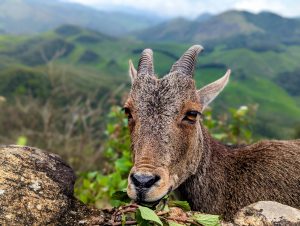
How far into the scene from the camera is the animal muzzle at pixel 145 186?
5.21 metres

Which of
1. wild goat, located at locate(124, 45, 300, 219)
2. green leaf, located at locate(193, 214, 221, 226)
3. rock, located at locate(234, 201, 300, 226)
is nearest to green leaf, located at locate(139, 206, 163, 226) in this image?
green leaf, located at locate(193, 214, 221, 226)

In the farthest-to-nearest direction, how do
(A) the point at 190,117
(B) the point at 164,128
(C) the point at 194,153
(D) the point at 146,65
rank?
(D) the point at 146,65
(C) the point at 194,153
(A) the point at 190,117
(B) the point at 164,128

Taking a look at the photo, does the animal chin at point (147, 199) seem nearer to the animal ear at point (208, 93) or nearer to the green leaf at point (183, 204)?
the green leaf at point (183, 204)

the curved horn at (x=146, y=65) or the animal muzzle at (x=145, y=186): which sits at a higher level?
the curved horn at (x=146, y=65)

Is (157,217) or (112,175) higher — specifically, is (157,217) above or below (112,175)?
above

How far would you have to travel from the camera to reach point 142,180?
17.3 feet

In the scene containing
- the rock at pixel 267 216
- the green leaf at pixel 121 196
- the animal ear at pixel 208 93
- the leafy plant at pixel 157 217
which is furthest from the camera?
the animal ear at pixel 208 93

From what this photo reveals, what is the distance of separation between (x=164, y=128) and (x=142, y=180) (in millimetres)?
1312

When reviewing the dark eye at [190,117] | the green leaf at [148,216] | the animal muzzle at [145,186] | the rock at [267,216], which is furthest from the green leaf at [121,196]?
the dark eye at [190,117]

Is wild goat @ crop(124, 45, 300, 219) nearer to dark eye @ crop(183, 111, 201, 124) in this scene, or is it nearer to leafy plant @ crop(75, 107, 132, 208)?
dark eye @ crop(183, 111, 201, 124)

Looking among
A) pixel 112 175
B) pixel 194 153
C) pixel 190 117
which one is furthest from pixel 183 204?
pixel 112 175

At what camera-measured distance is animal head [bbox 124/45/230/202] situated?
18.0 ft

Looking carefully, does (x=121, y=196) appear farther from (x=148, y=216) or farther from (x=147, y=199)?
(x=148, y=216)

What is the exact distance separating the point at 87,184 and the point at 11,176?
5726mm
